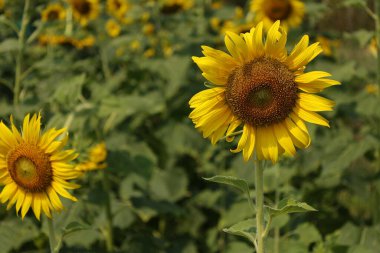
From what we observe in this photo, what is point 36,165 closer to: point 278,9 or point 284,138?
point 284,138

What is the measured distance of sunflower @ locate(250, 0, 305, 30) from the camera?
468cm

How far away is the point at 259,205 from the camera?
2.14 metres

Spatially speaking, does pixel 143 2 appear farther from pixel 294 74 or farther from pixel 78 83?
pixel 294 74

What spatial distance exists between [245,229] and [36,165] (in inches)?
28.6

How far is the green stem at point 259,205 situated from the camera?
212cm

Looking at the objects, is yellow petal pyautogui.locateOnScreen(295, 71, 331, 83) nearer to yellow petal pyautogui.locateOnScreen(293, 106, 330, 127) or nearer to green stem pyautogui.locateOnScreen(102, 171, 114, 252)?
yellow petal pyautogui.locateOnScreen(293, 106, 330, 127)

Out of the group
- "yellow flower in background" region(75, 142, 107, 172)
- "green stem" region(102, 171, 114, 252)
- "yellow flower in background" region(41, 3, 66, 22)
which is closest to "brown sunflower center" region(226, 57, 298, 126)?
"yellow flower in background" region(75, 142, 107, 172)

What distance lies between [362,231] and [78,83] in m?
1.54

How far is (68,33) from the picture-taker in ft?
14.7

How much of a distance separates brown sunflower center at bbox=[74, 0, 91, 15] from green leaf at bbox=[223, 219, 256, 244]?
10.9 feet

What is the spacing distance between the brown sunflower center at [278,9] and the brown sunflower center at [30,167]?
2701 mm

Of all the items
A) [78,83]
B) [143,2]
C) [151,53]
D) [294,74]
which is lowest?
[294,74]

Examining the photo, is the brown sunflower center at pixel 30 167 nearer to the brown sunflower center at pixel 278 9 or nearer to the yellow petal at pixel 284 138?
the yellow petal at pixel 284 138

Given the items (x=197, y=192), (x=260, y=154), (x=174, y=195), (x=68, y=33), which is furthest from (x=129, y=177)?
(x=260, y=154)
